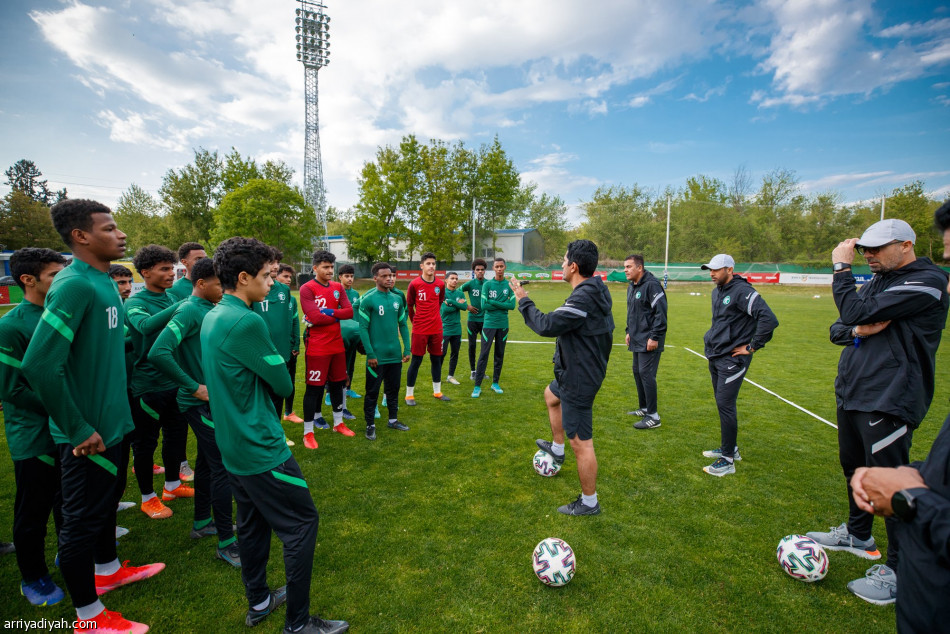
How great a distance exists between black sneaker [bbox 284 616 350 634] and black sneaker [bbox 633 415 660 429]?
475 centimetres

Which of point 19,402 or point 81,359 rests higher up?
point 81,359

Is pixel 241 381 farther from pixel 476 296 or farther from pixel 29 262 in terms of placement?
pixel 476 296

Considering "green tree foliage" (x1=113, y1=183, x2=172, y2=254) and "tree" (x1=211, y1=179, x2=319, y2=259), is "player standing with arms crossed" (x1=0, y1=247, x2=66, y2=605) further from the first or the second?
"green tree foliage" (x1=113, y1=183, x2=172, y2=254)

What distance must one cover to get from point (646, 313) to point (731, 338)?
1534 millimetres

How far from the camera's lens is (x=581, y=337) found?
12.5ft

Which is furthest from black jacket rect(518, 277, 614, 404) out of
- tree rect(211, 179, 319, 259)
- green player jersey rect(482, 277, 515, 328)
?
tree rect(211, 179, 319, 259)

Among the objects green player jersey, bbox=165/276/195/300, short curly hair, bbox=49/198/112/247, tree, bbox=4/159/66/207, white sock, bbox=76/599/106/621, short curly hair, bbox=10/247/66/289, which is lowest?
white sock, bbox=76/599/106/621

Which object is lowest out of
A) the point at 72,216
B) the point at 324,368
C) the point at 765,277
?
the point at 324,368

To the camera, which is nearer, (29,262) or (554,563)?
(29,262)

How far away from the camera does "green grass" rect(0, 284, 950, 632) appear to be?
112 inches

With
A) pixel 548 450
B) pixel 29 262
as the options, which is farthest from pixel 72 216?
pixel 548 450

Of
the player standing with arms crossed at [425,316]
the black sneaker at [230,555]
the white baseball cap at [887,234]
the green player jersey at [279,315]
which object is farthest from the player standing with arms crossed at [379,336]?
the white baseball cap at [887,234]

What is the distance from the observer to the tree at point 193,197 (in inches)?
1849

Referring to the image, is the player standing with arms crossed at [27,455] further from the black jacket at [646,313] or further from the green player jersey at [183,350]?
the black jacket at [646,313]
